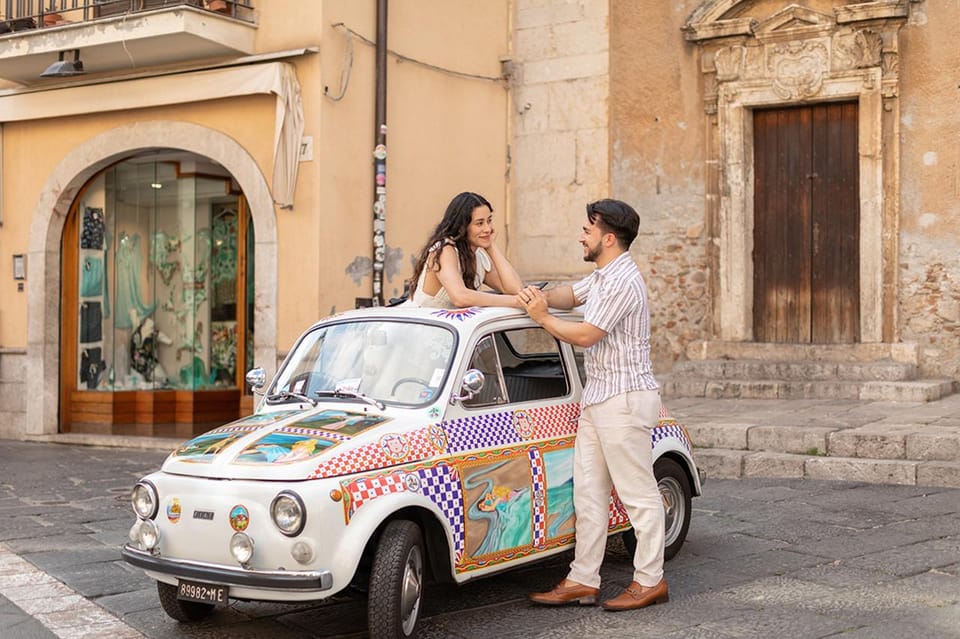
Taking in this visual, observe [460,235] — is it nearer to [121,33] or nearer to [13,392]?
[121,33]

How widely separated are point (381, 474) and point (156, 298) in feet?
34.4

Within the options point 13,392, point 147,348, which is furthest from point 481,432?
point 13,392

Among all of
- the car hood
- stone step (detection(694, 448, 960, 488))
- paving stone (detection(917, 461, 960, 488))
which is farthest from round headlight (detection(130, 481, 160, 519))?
paving stone (detection(917, 461, 960, 488))

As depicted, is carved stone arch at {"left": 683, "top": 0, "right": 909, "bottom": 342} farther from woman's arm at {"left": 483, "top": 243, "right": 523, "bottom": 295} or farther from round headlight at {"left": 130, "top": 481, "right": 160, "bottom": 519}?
round headlight at {"left": 130, "top": 481, "right": 160, "bottom": 519}

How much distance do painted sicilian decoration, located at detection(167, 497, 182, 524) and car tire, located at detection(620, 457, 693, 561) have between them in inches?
103

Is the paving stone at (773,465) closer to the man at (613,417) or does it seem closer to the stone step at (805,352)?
the stone step at (805,352)

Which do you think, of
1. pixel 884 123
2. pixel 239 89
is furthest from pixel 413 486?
pixel 884 123

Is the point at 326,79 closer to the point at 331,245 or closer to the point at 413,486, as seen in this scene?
the point at 331,245

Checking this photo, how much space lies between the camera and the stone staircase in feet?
39.6

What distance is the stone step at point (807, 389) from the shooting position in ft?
38.8

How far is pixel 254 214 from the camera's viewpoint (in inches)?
494

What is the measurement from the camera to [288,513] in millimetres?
4723

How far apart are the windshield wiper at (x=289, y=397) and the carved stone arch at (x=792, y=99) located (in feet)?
29.0

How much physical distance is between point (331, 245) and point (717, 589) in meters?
7.23
